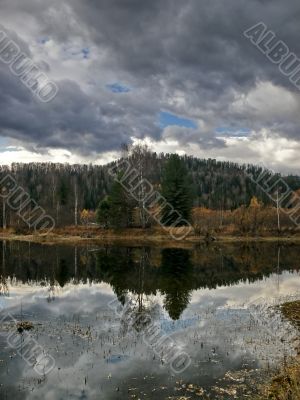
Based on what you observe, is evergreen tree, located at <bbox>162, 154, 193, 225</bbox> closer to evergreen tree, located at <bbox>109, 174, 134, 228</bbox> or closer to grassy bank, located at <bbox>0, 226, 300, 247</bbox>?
grassy bank, located at <bbox>0, 226, 300, 247</bbox>

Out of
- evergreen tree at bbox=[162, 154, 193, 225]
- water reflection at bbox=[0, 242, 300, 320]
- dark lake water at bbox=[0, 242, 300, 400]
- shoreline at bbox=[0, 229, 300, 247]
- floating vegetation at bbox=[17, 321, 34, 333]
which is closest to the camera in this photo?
dark lake water at bbox=[0, 242, 300, 400]

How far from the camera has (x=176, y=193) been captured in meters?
71.3

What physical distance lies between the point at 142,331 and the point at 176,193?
53928 millimetres

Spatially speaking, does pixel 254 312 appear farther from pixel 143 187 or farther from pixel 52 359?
pixel 143 187

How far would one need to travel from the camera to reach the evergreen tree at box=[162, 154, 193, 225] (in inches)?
2788

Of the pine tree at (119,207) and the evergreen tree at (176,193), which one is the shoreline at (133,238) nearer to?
the pine tree at (119,207)

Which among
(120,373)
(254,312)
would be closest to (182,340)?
(120,373)

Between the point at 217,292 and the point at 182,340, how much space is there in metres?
11.0

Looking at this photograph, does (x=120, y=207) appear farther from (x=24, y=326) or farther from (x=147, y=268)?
(x=24, y=326)

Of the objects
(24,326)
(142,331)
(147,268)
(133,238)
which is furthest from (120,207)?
(142,331)

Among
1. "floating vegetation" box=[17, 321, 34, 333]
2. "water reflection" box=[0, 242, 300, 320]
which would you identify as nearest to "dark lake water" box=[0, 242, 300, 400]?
"water reflection" box=[0, 242, 300, 320]

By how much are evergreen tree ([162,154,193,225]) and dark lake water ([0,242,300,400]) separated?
109 ft

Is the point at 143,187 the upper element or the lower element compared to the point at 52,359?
upper

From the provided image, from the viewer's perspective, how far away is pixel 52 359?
14.6m
